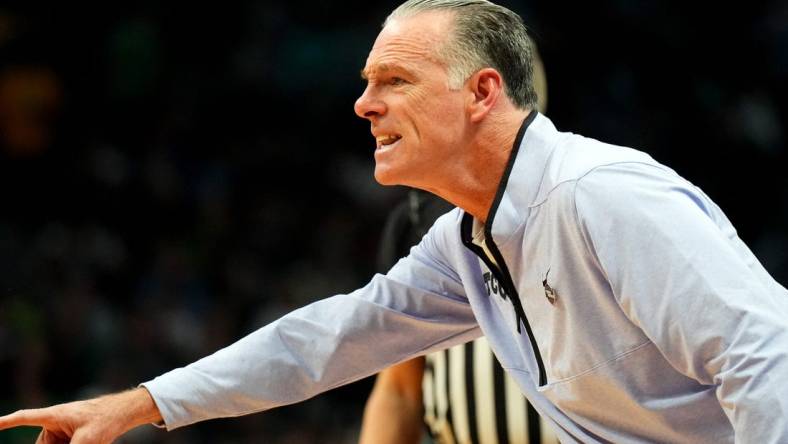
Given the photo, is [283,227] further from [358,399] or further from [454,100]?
[454,100]

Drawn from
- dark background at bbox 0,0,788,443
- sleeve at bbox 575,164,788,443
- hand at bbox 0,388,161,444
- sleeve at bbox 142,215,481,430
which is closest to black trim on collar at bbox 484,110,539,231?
sleeve at bbox 575,164,788,443

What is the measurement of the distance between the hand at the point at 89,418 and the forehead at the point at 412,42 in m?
0.82

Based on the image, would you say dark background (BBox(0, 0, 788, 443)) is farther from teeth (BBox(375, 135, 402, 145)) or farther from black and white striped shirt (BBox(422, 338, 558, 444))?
teeth (BBox(375, 135, 402, 145))

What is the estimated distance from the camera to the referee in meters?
3.26

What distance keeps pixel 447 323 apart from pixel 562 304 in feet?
1.85

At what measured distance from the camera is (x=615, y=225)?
6.72ft

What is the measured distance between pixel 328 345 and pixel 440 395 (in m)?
0.84

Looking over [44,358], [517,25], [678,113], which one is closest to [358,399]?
[44,358]

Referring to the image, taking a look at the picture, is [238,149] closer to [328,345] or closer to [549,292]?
[328,345]

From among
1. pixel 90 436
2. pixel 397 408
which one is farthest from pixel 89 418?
pixel 397 408

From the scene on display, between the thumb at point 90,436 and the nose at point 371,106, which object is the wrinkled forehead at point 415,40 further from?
the thumb at point 90,436

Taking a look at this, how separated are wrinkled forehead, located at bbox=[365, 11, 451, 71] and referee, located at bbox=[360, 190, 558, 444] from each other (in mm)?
939

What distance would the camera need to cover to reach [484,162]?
2.38 metres

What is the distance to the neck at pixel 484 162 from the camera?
238cm
